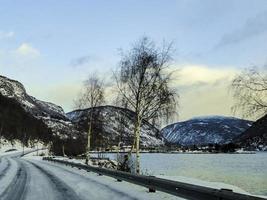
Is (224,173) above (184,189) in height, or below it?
above

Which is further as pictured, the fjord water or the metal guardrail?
A: the fjord water

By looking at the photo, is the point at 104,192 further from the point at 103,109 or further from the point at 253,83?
the point at 103,109

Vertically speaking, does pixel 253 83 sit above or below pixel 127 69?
below

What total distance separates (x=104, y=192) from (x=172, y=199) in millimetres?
3483

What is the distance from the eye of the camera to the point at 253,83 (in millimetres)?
17422

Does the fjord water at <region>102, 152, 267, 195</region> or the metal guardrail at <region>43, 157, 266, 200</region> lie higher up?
the fjord water at <region>102, 152, 267, 195</region>

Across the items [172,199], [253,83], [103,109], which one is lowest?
[172,199]

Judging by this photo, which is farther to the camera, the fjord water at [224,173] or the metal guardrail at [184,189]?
the fjord water at [224,173]

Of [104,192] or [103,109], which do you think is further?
[103,109]

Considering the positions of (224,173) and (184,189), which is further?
(224,173)

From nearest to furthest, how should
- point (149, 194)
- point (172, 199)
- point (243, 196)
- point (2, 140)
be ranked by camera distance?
1. point (243, 196)
2. point (172, 199)
3. point (149, 194)
4. point (2, 140)

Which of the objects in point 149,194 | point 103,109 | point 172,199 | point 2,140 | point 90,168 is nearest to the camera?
point 172,199

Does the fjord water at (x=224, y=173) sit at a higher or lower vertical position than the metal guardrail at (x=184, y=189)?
higher

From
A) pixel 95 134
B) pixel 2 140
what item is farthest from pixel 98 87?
pixel 2 140
